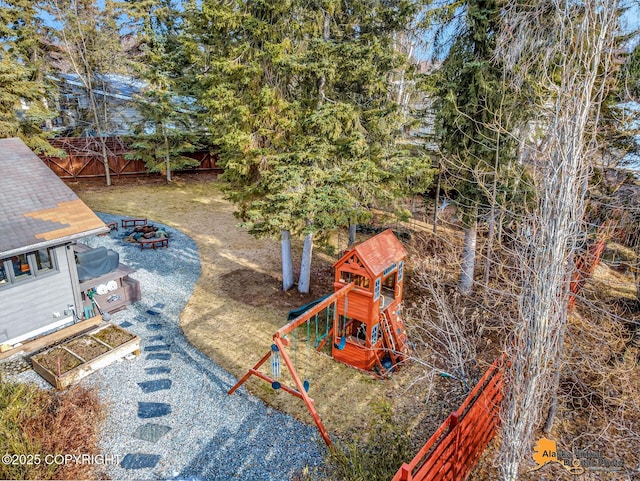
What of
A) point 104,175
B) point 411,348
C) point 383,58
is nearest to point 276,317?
point 411,348

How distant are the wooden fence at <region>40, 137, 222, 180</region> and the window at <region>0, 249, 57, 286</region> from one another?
1684 centimetres

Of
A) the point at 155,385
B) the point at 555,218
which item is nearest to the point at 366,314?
the point at 155,385

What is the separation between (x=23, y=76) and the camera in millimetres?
20641

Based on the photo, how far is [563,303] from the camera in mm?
4695

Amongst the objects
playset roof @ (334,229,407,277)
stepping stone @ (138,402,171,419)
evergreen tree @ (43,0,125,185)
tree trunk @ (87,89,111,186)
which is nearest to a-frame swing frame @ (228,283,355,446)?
playset roof @ (334,229,407,277)

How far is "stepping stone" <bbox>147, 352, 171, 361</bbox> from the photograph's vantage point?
371 inches

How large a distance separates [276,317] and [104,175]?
20.0 metres

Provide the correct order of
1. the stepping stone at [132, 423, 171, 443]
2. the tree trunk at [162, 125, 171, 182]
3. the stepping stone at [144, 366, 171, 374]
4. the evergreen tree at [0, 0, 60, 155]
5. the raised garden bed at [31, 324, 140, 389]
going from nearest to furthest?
the stepping stone at [132, 423, 171, 443]
the raised garden bed at [31, 324, 140, 389]
the stepping stone at [144, 366, 171, 374]
the evergreen tree at [0, 0, 60, 155]
the tree trunk at [162, 125, 171, 182]

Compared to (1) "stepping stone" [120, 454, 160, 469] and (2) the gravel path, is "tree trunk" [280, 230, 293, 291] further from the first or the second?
(1) "stepping stone" [120, 454, 160, 469]

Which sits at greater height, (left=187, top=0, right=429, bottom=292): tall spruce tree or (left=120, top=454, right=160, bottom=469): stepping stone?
(left=187, top=0, right=429, bottom=292): tall spruce tree

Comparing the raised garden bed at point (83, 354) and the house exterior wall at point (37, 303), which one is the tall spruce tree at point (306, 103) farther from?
the house exterior wall at point (37, 303)

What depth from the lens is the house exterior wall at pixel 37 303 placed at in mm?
9328

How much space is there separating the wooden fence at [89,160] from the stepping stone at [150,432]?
21545 mm

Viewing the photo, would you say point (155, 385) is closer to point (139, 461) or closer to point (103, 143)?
point (139, 461)
